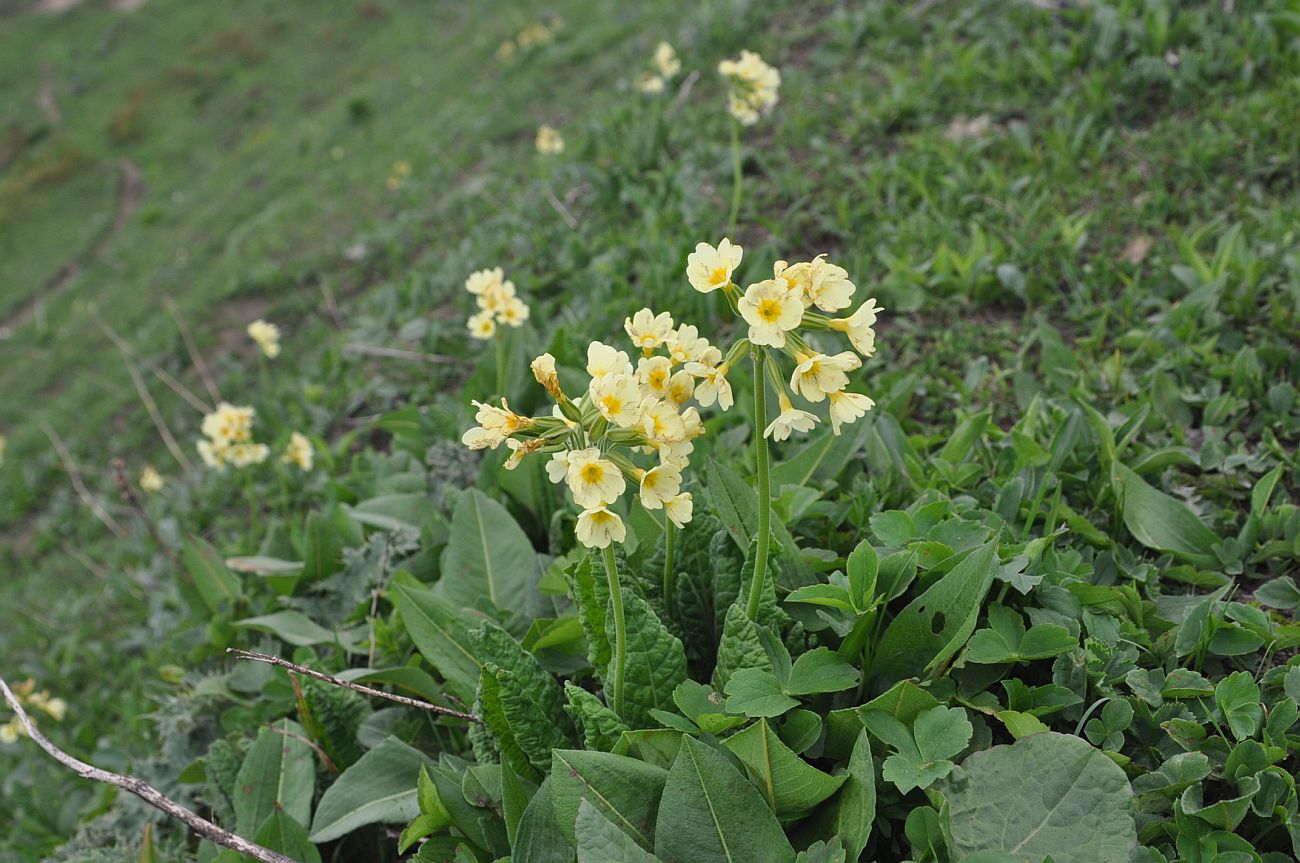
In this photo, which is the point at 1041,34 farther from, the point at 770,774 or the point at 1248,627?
the point at 770,774

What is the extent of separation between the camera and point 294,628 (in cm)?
316

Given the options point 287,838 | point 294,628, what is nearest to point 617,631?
point 287,838

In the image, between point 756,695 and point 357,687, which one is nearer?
point 756,695

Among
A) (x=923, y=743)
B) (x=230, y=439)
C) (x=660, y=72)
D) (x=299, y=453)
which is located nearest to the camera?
(x=923, y=743)

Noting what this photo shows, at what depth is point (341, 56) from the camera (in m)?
16.8

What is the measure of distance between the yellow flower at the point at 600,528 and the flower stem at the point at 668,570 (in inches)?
23.5

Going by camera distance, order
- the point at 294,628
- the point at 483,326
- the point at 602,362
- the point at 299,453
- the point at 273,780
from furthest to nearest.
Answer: the point at 299,453
the point at 483,326
the point at 294,628
the point at 273,780
the point at 602,362

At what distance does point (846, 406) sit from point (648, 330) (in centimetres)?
42

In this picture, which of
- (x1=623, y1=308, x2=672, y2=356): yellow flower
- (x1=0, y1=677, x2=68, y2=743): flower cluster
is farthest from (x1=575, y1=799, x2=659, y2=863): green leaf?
(x1=0, y1=677, x2=68, y2=743): flower cluster

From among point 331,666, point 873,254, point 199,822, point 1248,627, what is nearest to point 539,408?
point 331,666

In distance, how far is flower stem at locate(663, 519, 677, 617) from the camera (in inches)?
89.7

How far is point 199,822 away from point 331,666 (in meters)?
0.83

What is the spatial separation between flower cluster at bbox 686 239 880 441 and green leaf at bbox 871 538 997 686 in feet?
1.74

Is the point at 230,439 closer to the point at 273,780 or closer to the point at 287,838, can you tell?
the point at 273,780
